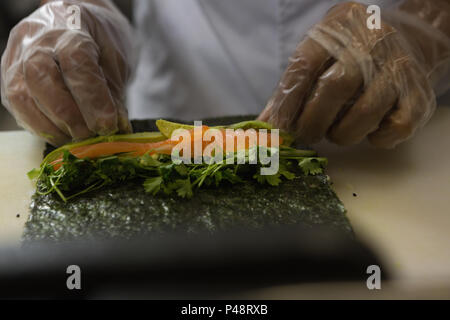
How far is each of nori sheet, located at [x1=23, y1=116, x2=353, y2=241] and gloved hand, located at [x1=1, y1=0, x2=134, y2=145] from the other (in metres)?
0.21

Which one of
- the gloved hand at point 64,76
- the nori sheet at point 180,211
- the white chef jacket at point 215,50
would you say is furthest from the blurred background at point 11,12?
the nori sheet at point 180,211

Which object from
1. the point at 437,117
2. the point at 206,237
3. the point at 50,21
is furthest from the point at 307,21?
the point at 206,237

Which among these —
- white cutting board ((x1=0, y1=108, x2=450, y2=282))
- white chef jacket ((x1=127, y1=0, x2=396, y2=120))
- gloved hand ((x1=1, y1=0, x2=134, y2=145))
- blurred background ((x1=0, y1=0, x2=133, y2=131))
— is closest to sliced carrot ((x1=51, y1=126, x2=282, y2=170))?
gloved hand ((x1=1, y1=0, x2=134, y2=145))

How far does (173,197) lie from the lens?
1.23 metres

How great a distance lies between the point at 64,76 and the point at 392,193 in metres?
0.96

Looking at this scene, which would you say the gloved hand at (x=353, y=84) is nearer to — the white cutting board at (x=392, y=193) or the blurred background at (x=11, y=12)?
the white cutting board at (x=392, y=193)

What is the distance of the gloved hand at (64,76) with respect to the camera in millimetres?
1277

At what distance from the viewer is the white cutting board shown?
43.5 inches

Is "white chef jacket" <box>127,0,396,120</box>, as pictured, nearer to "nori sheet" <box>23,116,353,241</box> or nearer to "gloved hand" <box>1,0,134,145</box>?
"gloved hand" <box>1,0,134,145</box>

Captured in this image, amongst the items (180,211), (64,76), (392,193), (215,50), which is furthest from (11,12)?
(392,193)

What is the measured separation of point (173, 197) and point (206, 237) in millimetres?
184

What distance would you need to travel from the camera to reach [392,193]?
1.34 metres

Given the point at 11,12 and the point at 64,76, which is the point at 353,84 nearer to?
the point at 64,76
